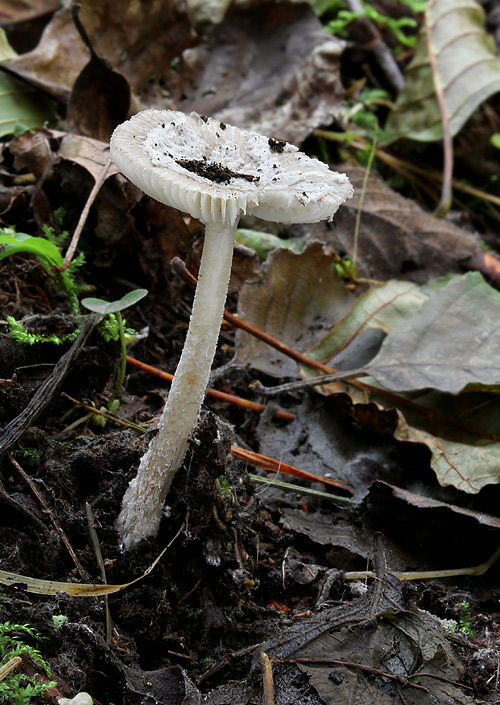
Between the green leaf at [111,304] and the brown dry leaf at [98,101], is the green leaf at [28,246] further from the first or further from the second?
the brown dry leaf at [98,101]

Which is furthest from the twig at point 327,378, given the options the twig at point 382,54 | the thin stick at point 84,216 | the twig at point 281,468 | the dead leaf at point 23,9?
the twig at point 382,54

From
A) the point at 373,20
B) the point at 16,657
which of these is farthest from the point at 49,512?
the point at 373,20

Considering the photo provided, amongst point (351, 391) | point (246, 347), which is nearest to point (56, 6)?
point (246, 347)

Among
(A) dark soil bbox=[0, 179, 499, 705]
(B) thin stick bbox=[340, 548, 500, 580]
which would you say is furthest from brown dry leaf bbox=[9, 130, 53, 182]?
(B) thin stick bbox=[340, 548, 500, 580]

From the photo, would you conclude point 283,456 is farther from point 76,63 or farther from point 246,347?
point 76,63

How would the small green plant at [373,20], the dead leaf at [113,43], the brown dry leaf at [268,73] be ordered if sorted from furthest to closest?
1. the small green plant at [373,20]
2. the brown dry leaf at [268,73]
3. the dead leaf at [113,43]

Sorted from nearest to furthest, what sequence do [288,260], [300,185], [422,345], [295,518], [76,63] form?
[300,185], [295,518], [422,345], [288,260], [76,63]
